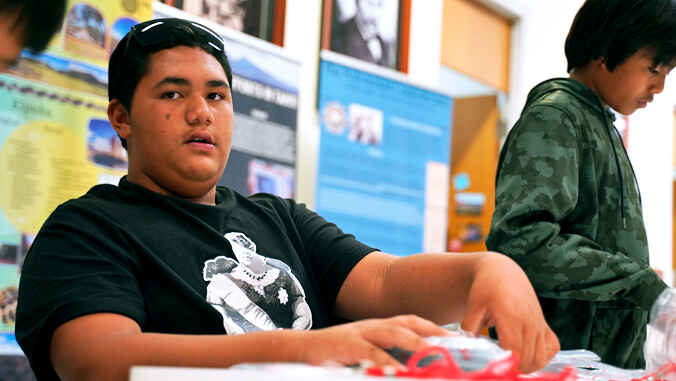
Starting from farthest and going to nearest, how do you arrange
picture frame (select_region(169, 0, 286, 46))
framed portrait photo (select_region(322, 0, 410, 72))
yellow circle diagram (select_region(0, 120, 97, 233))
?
framed portrait photo (select_region(322, 0, 410, 72))
picture frame (select_region(169, 0, 286, 46))
yellow circle diagram (select_region(0, 120, 97, 233))

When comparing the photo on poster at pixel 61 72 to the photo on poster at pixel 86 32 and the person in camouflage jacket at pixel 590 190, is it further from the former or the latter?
the person in camouflage jacket at pixel 590 190

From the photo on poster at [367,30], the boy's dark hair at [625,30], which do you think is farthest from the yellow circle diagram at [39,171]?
the photo on poster at [367,30]

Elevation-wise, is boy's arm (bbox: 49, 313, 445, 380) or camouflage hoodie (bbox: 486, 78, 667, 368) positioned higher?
camouflage hoodie (bbox: 486, 78, 667, 368)

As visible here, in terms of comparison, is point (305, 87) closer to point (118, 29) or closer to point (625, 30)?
point (118, 29)

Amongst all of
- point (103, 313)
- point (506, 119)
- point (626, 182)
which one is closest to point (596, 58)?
point (626, 182)

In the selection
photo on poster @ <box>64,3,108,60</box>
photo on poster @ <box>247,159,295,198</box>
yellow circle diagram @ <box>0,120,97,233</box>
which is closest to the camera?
yellow circle diagram @ <box>0,120,97,233</box>

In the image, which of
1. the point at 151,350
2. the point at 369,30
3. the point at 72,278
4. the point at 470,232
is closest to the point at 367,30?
the point at 369,30

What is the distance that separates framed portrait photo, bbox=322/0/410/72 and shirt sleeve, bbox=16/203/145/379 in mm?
2223

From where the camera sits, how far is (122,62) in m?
1.21

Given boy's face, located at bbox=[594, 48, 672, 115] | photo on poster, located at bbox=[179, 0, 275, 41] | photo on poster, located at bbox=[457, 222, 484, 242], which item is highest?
photo on poster, located at bbox=[179, 0, 275, 41]

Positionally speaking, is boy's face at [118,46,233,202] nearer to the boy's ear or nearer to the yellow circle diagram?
Result: the boy's ear

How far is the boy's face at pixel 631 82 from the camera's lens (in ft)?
4.76

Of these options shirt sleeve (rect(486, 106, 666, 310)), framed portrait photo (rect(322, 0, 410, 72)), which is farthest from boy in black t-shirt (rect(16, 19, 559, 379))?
framed portrait photo (rect(322, 0, 410, 72))

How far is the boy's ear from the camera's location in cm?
124
